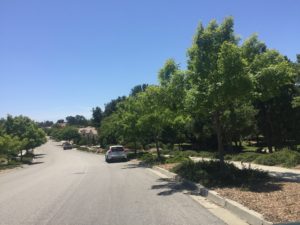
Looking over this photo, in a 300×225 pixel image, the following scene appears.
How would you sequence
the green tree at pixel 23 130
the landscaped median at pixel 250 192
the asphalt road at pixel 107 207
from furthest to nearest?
the green tree at pixel 23 130
the asphalt road at pixel 107 207
the landscaped median at pixel 250 192

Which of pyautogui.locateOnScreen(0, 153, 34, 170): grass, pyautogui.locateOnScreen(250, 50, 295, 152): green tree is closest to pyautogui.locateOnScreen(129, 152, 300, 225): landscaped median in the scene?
pyautogui.locateOnScreen(250, 50, 295, 152): green tree

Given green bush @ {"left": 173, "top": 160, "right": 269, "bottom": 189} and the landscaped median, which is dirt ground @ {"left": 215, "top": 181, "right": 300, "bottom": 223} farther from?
green bush @ {"left": 173, "top": 160, "right": 269, "bottom": 189}

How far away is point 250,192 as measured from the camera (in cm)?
1197

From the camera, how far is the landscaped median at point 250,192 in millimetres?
8906

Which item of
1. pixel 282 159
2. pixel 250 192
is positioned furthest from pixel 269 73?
pixel 282 159

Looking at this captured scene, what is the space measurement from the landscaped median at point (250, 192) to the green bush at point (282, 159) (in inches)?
140

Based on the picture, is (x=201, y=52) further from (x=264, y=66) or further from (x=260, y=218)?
(x=260, y=218)

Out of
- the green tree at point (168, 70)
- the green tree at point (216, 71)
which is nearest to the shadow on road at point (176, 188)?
the green tree at point (216, 71)

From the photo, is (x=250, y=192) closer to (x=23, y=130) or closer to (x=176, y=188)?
(x=176, y=188)

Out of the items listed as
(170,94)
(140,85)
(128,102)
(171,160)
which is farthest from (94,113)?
(170,94)

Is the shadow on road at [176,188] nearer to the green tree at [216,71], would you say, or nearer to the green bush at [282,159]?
the green tree at [216,71]

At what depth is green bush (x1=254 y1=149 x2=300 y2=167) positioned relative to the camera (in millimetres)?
19312

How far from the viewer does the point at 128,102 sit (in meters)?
39.1

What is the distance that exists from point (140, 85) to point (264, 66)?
88.2 metres
